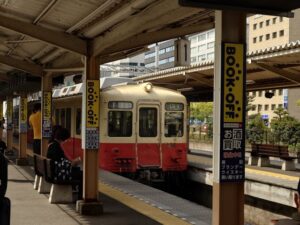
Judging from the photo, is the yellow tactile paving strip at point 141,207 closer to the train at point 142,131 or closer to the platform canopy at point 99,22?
the platform canopy at point 99,22

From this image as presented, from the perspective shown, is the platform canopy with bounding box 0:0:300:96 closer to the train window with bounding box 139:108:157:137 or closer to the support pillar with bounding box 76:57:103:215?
the support pillar with bounding box 76:57:103:215

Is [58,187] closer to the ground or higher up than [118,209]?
higher up

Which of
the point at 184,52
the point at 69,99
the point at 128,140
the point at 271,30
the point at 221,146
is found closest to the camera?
the point at 221,146

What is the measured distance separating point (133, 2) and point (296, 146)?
21.6m

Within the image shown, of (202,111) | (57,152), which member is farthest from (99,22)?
(202,111)

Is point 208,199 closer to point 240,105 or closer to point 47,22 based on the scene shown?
point 47,22

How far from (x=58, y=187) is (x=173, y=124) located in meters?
6.47

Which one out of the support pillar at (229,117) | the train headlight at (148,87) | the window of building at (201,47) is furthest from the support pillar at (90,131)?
the window of building at (201,47)

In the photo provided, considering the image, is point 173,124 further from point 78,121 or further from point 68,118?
point 68,118

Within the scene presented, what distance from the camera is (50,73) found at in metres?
13.8

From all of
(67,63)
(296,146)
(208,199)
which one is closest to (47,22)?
(67,63)

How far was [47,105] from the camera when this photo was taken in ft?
46.0

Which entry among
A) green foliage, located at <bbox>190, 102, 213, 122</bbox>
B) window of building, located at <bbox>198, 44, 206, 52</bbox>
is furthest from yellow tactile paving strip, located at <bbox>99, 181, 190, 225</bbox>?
window of building, located at <bbox>198, 44, 206, 52</bbox>

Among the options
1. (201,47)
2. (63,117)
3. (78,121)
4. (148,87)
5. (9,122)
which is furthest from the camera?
(201,47)
